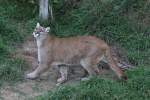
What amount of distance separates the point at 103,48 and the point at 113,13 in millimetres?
2458

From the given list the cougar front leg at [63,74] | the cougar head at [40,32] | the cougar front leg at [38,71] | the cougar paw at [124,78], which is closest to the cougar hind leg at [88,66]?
the cougar front leg at [63,74]

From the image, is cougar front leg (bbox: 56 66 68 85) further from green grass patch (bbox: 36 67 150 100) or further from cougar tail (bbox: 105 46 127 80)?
cougar tail (bbox: 105 46 127 80)

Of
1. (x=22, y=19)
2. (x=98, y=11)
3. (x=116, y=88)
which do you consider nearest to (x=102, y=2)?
(x=98, y=11)

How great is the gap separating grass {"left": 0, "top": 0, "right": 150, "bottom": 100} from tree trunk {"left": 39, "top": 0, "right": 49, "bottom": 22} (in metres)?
0.20

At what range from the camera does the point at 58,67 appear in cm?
1039

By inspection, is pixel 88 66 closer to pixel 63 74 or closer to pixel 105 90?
pixel 63 74

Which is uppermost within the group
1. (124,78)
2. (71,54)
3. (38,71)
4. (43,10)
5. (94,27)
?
(43,10)

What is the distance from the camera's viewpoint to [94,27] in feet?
39.6

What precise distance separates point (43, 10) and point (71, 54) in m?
2.63

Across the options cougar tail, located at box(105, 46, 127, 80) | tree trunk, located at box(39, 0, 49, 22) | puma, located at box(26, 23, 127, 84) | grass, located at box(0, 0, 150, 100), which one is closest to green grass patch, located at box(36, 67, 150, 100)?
grass, located at box(0, 0, 150, 100)

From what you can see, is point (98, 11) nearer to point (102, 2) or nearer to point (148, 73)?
point (102, 2)

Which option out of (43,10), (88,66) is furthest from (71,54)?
(43,10)

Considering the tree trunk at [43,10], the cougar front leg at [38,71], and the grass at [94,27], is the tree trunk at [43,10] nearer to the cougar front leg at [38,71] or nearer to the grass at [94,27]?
the grass at [94,27]

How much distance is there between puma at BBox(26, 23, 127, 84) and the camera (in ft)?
32.7
